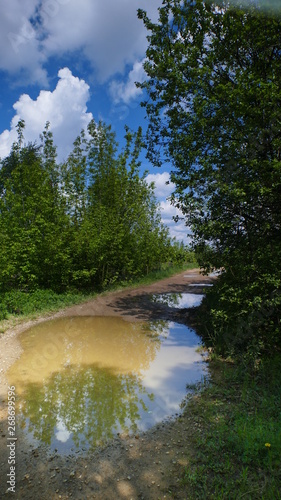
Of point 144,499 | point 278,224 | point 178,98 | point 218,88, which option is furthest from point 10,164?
point 144,499

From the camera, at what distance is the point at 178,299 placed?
15305 millimetres

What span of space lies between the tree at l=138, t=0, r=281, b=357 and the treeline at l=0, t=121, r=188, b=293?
315cm

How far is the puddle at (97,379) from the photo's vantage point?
4.59 metres

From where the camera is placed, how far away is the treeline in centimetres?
1241

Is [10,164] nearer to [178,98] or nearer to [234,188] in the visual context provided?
[178,98]

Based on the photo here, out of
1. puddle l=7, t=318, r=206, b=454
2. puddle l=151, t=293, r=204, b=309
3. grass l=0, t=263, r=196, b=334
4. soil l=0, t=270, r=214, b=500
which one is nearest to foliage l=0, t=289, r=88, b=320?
grass l=0, t=263, r=196, b=334

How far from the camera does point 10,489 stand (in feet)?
10.9

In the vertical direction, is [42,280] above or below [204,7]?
below

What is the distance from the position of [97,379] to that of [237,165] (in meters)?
5.49

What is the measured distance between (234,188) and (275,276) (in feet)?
6.42

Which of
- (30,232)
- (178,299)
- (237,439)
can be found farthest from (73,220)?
(237,439)

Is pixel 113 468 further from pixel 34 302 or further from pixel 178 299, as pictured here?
pixel 178 299

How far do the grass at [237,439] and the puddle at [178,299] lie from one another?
25.9ft

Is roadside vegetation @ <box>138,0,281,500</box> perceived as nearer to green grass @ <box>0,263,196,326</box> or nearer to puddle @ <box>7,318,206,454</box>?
puddle @ <box>7,318,206,454</box>
